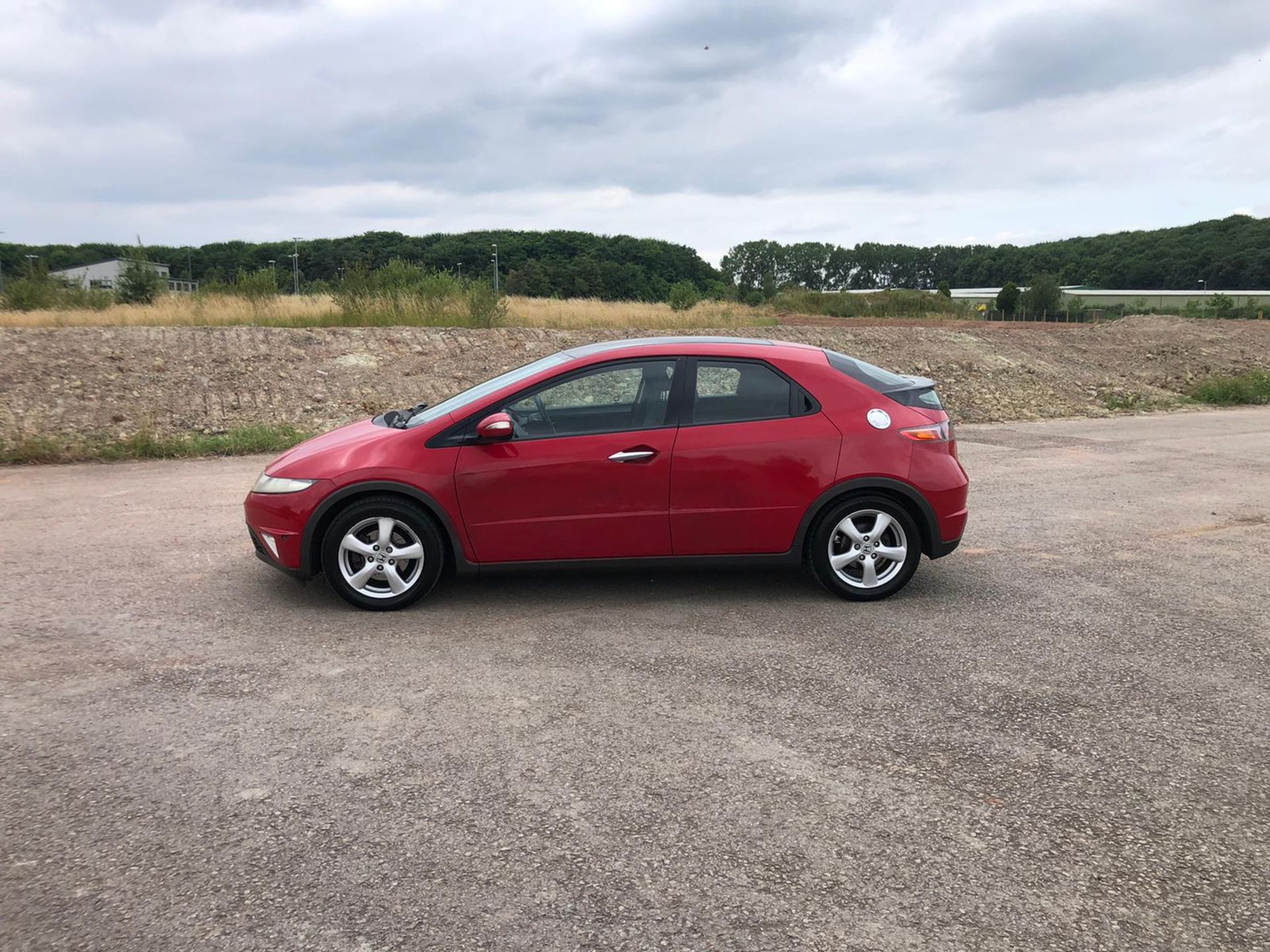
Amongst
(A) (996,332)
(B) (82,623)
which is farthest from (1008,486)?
(A) (996,332)

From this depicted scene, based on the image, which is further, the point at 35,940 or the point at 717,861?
the point at 717,861

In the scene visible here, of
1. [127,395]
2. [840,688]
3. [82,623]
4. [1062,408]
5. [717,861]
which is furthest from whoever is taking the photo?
[1062,408]

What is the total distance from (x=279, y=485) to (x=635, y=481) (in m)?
2.07

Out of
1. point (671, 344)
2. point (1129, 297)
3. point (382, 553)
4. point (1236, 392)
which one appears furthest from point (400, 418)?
point (1129, 297)

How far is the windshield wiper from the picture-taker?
18.7 feet

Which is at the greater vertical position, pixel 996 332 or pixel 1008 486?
pixel 996 332

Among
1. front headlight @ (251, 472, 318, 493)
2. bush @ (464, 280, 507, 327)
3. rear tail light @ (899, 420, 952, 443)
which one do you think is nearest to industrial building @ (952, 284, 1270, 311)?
bush @ (464, 280, 507, 327)

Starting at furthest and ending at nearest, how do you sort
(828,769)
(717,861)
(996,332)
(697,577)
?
1. (996,332)
2. (697,577)
3. (828,769)
4. (717,861)

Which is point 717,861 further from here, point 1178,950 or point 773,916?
point 1178,950

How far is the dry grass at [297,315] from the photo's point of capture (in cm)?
1834

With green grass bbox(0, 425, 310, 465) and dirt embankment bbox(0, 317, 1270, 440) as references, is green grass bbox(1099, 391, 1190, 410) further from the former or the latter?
green grass bbox(0, 425, 310, 465)

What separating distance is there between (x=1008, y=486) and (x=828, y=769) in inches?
270

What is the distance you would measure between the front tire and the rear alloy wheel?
2.29 m

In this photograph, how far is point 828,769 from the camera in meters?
3.54
